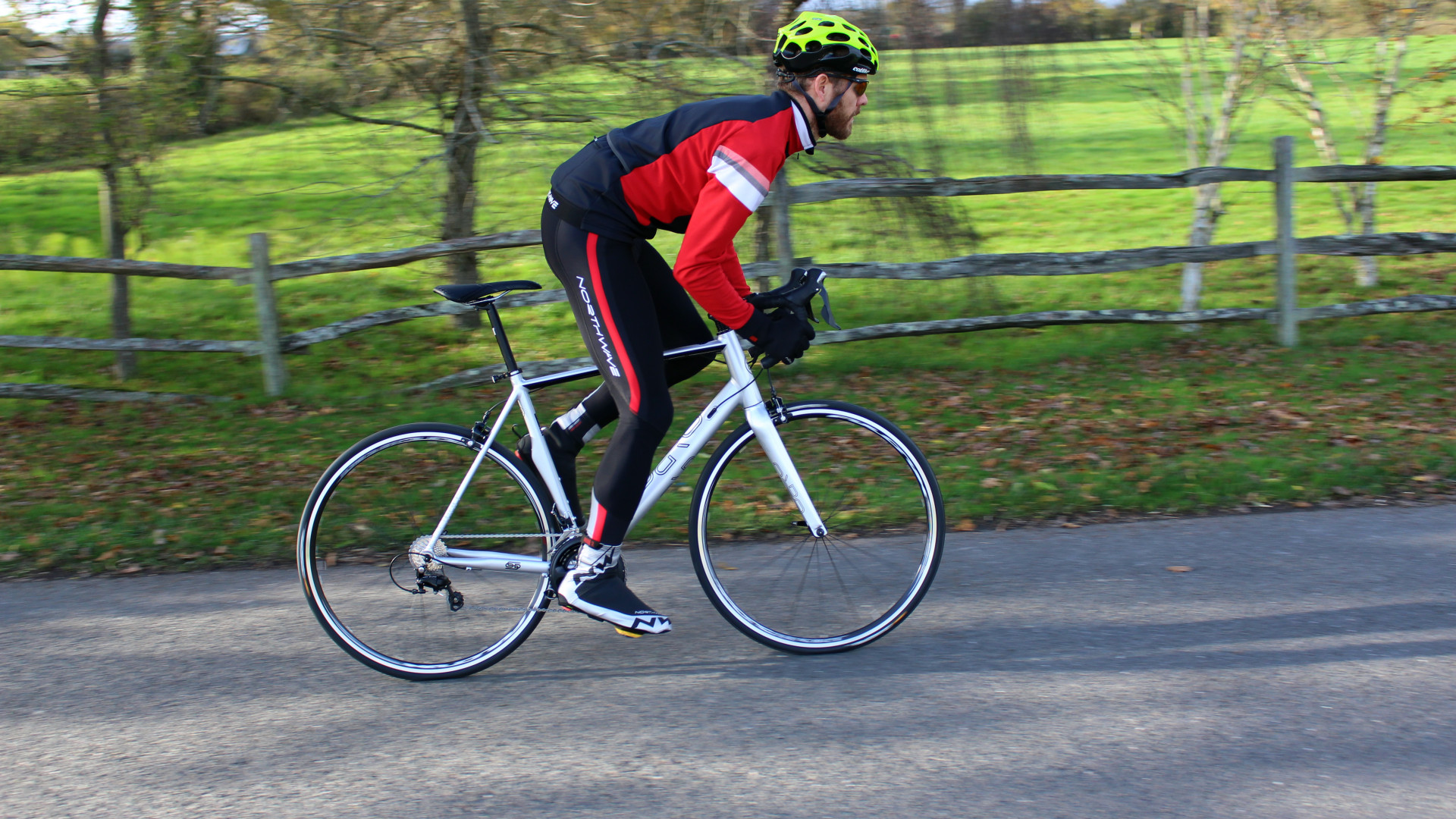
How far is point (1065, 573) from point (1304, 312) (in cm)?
511

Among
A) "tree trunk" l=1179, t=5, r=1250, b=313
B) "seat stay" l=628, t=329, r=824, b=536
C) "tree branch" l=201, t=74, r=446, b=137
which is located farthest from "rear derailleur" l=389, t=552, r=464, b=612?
"tree trunk" l=1179, t=5, r=1250, b=313

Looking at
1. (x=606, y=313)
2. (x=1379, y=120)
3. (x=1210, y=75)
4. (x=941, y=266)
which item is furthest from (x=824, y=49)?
(x=1379, y=120)

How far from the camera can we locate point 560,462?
3.83 metres

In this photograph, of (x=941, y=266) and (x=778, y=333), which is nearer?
(x=778, y=333)

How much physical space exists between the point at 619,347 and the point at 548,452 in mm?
522

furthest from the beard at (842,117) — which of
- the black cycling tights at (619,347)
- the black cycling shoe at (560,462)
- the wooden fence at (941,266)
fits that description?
the wooden fence at (941,266)

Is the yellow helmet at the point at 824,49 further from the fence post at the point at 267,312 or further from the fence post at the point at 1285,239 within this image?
the fence post at the point at 1285,239

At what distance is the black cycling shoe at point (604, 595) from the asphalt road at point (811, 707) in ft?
0.47

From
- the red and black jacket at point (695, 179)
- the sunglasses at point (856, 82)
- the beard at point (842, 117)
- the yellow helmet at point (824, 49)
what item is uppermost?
the yellow helmet at point (824, 49)

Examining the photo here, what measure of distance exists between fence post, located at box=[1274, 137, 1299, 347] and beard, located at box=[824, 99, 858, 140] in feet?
19.5

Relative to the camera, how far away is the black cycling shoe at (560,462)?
148 inches

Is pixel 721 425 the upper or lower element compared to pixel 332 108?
lower

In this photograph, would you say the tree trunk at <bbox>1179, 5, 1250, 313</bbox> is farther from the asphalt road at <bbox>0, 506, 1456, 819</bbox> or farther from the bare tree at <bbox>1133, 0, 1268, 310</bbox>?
the asphalt road at <bbox>0, 506, 1456, 819</bbox>

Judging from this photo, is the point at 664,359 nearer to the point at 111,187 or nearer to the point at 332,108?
the point at 332,108
